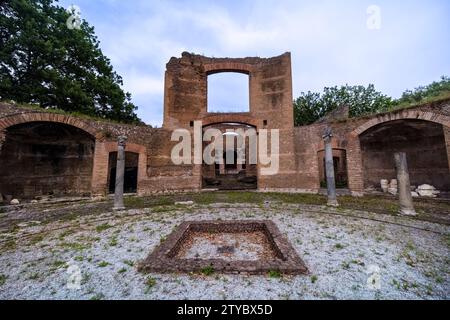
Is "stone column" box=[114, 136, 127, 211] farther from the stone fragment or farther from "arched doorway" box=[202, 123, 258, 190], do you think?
the stone fragment

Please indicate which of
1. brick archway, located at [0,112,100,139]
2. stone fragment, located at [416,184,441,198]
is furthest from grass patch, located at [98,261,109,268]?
stone fragment, located at [416,184,441,198]

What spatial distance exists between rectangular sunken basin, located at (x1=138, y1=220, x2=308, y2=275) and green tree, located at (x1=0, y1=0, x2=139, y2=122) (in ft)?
47.3

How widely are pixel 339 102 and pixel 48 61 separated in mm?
27578

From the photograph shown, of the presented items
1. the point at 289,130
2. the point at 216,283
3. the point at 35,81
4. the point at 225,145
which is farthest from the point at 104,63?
the point at 216,283

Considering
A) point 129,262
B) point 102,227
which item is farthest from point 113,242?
point 102,227

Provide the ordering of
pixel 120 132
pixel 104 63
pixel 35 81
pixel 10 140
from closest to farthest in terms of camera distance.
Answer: pixel 10 140 < pixel 120 132 < pixel 35 81 < pixel 104 63

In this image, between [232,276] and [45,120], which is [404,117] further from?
[45,120]

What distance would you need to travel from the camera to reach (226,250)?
3.82m

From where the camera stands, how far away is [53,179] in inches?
440

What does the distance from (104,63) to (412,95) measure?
3355 centimetres

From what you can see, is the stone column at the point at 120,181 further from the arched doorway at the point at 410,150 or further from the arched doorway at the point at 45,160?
the arched doorway at the point at 410,150

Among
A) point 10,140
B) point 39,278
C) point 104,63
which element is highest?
point 104,63

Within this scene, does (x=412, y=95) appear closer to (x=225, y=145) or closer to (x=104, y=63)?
(x=225, y=145)

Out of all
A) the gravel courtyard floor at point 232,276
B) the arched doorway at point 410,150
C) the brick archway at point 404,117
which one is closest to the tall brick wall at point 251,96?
the brick archway at point 404,117
